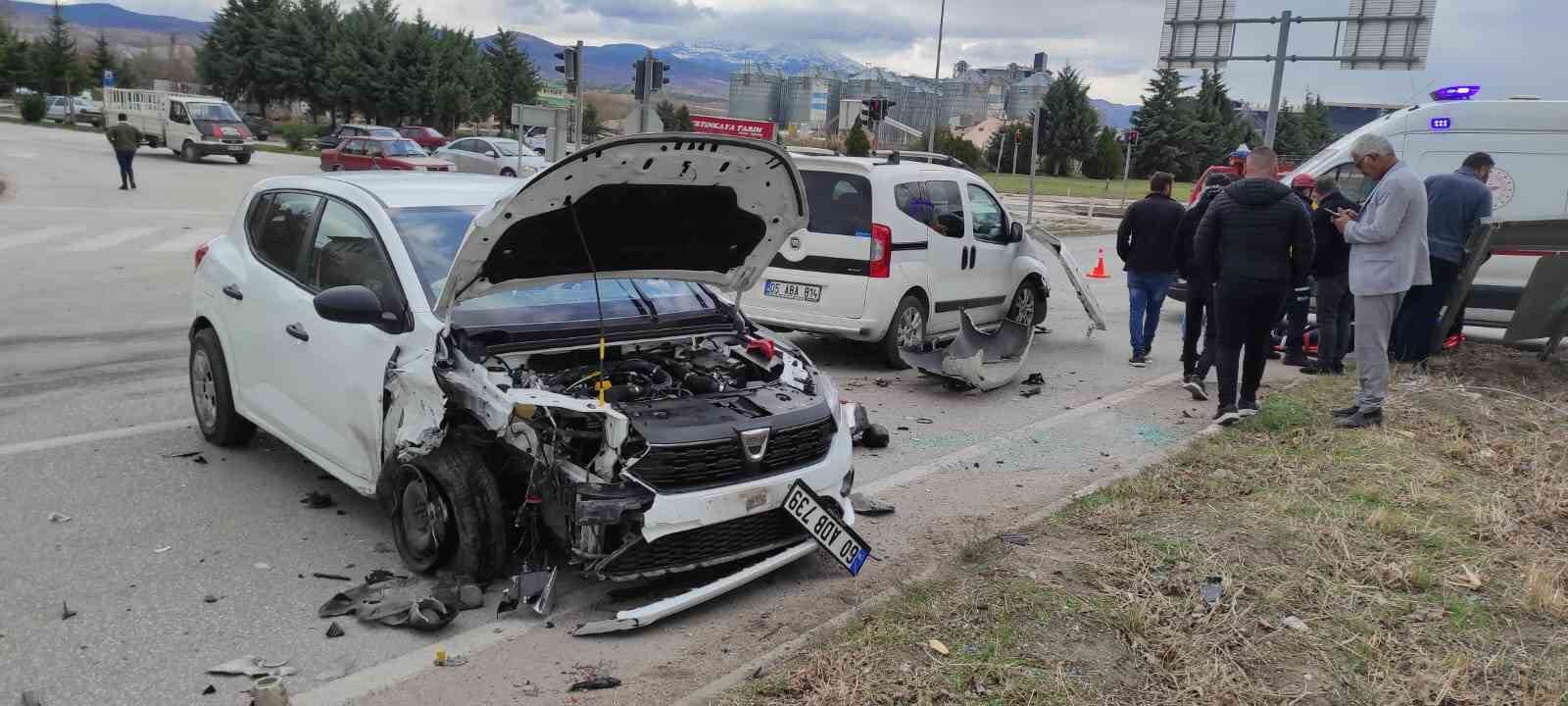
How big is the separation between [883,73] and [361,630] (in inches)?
4273

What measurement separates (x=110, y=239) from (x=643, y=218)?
14710 millimetres

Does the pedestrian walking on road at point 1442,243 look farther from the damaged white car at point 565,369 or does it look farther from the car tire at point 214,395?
the car tire at point 214,395

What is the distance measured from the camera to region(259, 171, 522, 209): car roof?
209 inches

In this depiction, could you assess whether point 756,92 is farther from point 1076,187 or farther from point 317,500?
point 317,500

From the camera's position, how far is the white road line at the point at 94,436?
19.9 feet

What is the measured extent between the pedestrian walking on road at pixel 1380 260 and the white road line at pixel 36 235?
16128 millimetres

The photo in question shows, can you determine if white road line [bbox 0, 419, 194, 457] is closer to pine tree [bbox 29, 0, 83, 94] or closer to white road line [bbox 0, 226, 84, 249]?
white road line [bbox 0, 226, 84, 249]

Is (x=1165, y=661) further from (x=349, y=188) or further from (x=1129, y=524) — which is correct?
(x=349, y=188)

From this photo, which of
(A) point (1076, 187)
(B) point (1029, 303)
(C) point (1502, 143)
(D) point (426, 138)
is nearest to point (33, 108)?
(D) point (426, 138)

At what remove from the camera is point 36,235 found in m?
16.0

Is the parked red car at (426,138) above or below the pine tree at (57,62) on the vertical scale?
below

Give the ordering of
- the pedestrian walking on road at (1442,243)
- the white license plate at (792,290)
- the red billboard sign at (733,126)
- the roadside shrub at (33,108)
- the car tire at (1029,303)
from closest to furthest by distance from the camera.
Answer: the red billboard sign at (733,126), the pedestrian walking on road at (1442,243), the white license plate at (792,290), the car tire at (1029,303), the roadside shrub at (33,108)

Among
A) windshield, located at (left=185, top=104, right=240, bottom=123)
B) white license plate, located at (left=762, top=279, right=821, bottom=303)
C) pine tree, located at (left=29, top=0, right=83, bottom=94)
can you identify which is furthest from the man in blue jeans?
pine tree, located at (left=29, top=0, right=83, bottom=94)

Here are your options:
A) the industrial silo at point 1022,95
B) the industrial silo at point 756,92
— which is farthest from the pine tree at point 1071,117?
the industrial silo at point 1022,95
